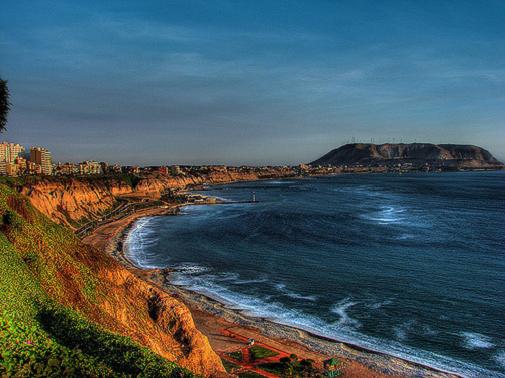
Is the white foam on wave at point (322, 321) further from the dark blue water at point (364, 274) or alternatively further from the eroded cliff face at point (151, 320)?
the eroded cliff face at point (151, 320)

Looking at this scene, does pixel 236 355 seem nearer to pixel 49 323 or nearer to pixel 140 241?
pixel 49 323

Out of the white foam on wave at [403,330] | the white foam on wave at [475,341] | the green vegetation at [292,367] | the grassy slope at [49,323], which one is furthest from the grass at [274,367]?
the white foam on wave at [475,341]

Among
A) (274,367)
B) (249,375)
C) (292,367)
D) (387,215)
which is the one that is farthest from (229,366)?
(387,215)

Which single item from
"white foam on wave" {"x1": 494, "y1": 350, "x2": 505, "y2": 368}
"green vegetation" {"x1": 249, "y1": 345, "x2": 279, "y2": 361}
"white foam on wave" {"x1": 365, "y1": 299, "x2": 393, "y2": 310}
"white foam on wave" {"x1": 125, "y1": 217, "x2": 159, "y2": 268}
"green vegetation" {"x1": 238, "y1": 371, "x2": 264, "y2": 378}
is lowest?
"white foam on wave" {"x1": 494, "y1": 350, "x2": 505, "y2": 368}

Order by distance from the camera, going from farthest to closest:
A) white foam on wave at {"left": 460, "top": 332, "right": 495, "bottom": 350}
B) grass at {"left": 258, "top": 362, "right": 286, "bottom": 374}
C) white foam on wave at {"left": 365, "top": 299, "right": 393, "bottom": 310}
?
white foam on wave at {"left": 365, "top": 299, "right": 393, "bottom": 310}
white foam on wave at {"left": 460, "top": 332, "right": 495, "bottom": 350}
grass at {"left": 258, "top": 362, "right": 286, "bottom": 374}

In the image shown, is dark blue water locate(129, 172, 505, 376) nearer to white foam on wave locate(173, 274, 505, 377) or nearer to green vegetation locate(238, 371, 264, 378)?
white foam on wave locate(173, 274, 505, 377)

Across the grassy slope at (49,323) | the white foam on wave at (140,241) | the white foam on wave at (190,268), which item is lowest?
the white foam on wave at (190,268)

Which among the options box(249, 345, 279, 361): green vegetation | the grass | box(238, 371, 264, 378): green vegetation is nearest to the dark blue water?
box(249, 345, 279, 361): green vegetation
